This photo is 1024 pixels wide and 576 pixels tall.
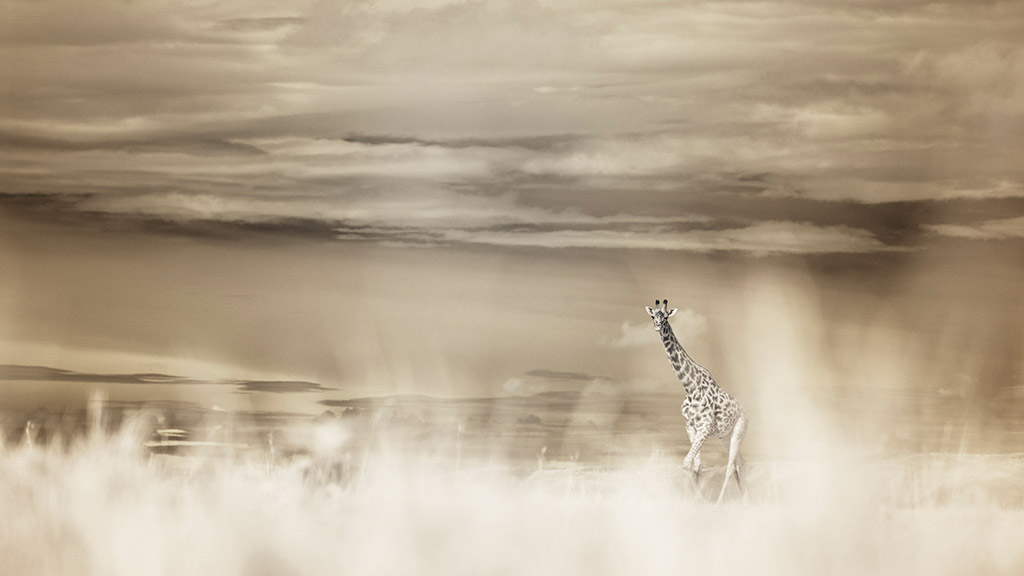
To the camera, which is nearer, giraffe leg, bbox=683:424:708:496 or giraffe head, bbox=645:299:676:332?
giraffe leg, bbox=683:424:708:496

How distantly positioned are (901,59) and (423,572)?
4.40m

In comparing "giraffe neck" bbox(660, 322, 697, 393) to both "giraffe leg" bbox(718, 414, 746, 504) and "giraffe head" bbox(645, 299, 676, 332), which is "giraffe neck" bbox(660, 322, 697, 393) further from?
"giraffe leg" bbox(718, 414, 746, 504)

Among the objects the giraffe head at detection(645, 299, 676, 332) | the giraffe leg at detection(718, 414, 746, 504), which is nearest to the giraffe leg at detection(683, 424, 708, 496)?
the giraffe leg at detection(718, 414, 746, 504)

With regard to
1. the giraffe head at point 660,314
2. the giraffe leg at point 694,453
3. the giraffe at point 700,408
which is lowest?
the giraffe leg at point 694,453

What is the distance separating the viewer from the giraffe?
22.5 ft

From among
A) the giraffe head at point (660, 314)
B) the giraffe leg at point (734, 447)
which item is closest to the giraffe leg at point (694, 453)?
the giraffe leg at point (734, 447)

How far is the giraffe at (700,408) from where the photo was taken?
6.86 metres

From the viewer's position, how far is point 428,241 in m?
7.59

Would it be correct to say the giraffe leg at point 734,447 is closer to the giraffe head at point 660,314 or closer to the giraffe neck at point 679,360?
the giraffe neck at point 679,360

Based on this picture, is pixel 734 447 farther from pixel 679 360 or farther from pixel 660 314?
pixel 660 314

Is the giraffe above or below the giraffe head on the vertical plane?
below

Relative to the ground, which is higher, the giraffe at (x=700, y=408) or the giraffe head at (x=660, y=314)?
the giraffe head at (x=660, y=314)

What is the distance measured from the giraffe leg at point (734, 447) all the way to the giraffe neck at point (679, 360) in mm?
366

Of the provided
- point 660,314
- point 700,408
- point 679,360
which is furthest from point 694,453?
point 660,314
